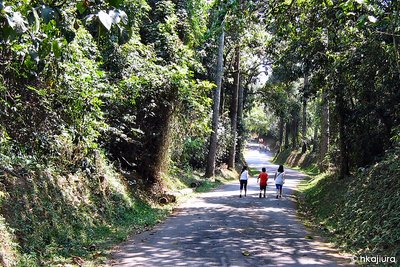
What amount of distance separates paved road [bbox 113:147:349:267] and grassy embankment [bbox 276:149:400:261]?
0.64m

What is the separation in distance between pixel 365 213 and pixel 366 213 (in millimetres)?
80

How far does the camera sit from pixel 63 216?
29.5 feet

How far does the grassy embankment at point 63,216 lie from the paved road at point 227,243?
694mm

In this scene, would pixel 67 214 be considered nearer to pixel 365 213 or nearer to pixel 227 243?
pixel 227 243

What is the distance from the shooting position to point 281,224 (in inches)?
487

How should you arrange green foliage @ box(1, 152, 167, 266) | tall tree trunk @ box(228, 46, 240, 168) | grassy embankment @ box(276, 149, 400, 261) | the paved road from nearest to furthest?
1. green foliage @ box(1, 152, 167, 266)
2. the paved road
3. grassy embankment @ box(276, 149, 400, 261)
4. tall tree trunk @ box(228, 46, 240, 168)

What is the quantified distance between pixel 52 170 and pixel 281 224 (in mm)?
6651

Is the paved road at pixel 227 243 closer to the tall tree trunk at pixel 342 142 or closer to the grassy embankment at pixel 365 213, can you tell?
the grassy embankment at pixel 365 213

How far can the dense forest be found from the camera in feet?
22.3

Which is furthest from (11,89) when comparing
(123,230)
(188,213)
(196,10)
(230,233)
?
(196,10)

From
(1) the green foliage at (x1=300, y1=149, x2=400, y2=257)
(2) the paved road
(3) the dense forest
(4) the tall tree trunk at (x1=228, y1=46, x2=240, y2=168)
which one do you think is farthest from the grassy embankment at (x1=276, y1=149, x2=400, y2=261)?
(4) the tall tree trunk at (x1=228, y1=46, x2=240, y2=168)

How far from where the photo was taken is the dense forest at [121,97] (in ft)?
22.3

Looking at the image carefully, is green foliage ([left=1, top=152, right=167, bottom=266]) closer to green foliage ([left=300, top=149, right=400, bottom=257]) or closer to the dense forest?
the dense forest

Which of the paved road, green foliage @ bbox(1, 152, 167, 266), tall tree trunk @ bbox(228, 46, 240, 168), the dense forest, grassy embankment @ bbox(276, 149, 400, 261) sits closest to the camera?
the dense forest
